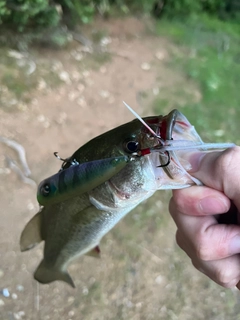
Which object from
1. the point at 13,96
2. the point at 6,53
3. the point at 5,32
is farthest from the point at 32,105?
the point at 5,32

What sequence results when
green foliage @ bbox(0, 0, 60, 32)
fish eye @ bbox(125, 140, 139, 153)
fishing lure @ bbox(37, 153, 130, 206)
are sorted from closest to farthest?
fishing lure @ bbox(37, 153, 130, 206), fish eye @ bbox(125, 140, 139, 153), green foliage @ bbox(0, 0, 60, 32)

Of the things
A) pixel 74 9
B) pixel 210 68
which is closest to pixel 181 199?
pixel 74 9

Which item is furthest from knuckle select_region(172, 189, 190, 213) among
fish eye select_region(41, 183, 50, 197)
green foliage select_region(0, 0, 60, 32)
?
green foliage select_region(0, 0, 60, 32)

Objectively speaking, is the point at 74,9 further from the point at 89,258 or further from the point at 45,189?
the point at 45,189

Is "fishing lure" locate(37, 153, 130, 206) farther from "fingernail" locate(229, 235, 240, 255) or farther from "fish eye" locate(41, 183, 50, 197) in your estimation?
"fingernail" locate(229, 235, 240, 255)

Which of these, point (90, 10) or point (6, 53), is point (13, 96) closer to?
point (6, 53)
